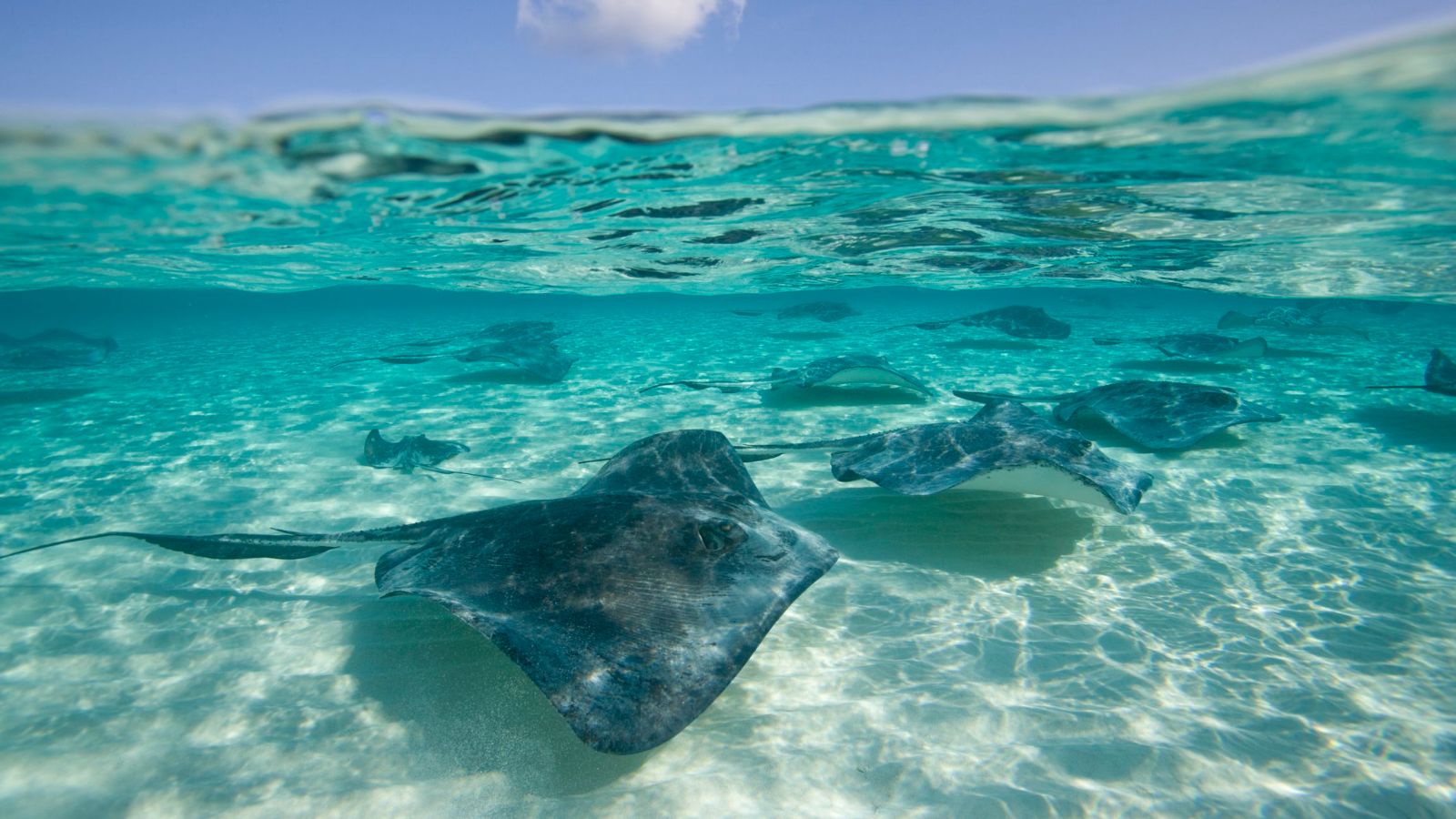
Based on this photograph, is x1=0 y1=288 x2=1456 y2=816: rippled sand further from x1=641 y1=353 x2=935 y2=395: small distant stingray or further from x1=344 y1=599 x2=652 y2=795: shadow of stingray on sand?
x1=641 y1=353 x2=935 y2=395: small distant stingray

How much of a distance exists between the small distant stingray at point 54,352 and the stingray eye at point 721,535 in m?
25.7

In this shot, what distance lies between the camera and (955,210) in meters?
15.2

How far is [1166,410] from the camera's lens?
9070mm

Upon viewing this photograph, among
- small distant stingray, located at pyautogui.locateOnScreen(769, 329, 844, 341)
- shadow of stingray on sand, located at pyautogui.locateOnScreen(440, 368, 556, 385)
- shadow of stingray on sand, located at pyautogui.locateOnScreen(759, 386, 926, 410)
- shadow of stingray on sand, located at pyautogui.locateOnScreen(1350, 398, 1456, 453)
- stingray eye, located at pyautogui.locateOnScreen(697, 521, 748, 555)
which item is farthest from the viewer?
small distant stingray, located at pyautogui.locateOnScreen(769, 329, 844, 341)

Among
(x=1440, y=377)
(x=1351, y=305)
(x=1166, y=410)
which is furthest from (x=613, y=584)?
(x=1351, y=305)

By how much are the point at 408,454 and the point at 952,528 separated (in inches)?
308

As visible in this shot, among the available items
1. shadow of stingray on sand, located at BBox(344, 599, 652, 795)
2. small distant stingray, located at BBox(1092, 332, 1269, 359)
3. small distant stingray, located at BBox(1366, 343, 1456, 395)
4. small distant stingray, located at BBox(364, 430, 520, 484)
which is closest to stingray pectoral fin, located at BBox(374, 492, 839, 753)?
shadow of stingray on sand, located at BBox(344, 599, 652, 795)

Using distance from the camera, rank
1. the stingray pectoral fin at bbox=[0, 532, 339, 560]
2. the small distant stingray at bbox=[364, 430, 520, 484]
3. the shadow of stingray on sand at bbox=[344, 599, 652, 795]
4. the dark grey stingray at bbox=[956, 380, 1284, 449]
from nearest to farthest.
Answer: the shadow of stingray on sand at bbox=[344, 599, 652, 795]
the stingray pectoral fin at bbox=[0, 532, 339, 560]
the dark grey stingray at bbox=[956, 380, 1284, 449]
the small distant stingray at bbox=[364, 430, 520, 484]

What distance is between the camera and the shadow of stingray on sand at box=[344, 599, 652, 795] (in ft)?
12.1

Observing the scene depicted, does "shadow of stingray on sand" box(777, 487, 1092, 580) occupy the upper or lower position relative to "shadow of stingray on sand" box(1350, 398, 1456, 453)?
upper

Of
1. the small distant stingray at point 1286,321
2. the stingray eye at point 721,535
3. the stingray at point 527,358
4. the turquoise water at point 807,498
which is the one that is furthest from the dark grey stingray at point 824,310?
the stingray eye at point 721,535

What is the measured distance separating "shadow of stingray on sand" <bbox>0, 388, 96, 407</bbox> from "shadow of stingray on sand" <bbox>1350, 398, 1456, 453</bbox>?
2799cm

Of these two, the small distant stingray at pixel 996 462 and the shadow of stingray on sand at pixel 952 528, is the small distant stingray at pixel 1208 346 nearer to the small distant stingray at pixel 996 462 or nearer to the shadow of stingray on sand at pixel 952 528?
the small distant stingray at pixel 996 462

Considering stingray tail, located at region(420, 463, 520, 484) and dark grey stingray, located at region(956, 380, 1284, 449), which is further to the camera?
stingray tail, located at region(420, 463, 520, 484)
